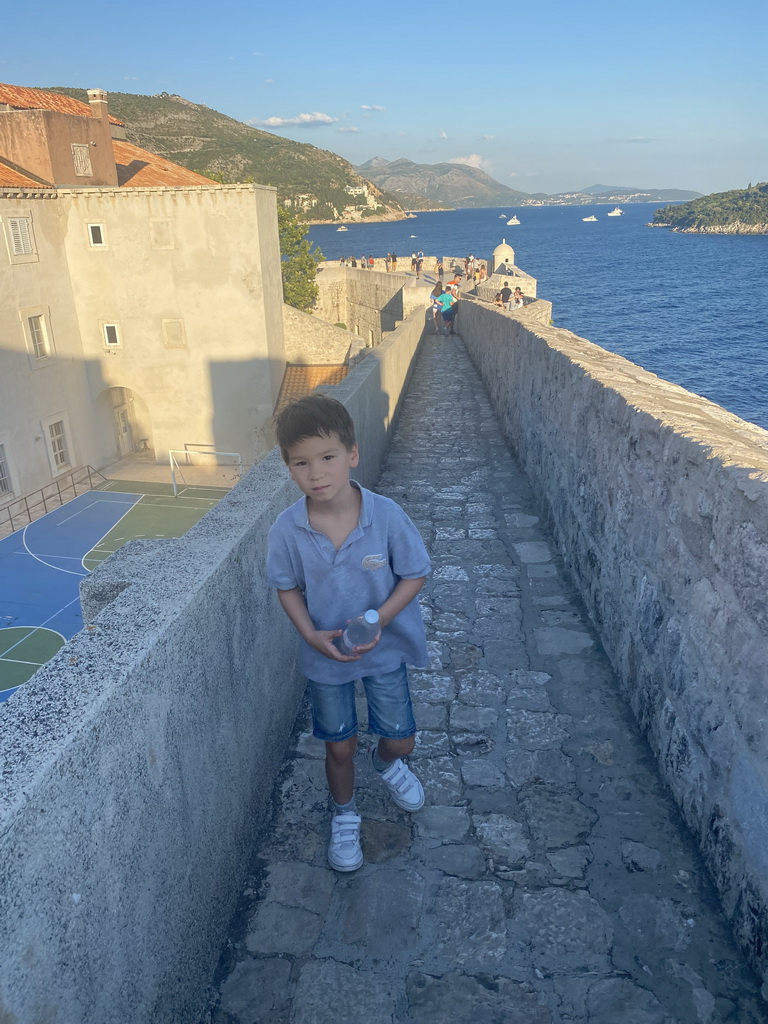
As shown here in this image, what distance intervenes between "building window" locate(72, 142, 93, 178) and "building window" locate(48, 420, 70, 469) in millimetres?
8910

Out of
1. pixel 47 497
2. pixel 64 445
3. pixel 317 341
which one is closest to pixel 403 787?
pixel 47 497

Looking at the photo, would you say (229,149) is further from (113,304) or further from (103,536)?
(103,536)

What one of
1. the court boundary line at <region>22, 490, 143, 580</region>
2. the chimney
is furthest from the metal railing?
the chimney

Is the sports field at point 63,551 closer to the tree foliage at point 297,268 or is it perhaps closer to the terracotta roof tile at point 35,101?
the terracotta roof tile at point 35,101

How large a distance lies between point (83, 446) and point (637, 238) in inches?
6310

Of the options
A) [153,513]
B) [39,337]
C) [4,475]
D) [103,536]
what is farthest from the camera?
[39,337]

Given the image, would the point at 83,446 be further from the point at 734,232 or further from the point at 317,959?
the point at 734,232

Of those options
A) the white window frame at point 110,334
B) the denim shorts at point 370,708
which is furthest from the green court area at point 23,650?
the white window frame at point 110,334

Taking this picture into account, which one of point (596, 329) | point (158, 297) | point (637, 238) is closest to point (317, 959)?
point (158, 297)

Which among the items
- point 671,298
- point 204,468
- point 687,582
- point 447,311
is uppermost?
point 687,582

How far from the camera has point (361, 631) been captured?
2.44 m

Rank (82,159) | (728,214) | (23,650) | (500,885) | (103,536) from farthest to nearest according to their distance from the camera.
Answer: (728,214), (82,159), (103,536), (23,650), (500,885)

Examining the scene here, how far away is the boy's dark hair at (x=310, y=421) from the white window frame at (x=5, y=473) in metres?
23.1

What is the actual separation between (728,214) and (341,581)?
187m
